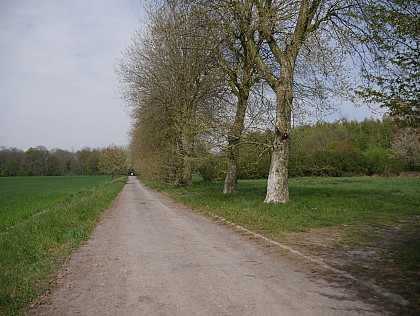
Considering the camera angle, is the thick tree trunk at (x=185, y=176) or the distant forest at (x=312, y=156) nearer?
the distant forest at (x=312, y=156)

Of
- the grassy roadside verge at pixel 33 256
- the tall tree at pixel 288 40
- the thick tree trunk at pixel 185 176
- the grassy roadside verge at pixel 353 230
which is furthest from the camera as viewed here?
the thick tree trunk at pixel 185 176

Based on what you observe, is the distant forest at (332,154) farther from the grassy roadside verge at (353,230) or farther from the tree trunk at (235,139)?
the grassy roadside verge at (353,230)

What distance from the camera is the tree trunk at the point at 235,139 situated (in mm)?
16203

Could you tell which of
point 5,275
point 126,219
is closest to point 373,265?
point 5,275

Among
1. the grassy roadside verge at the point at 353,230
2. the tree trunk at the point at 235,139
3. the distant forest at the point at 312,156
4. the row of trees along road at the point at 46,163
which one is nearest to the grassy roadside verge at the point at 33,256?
the grassy roadside verge at the point at 353,230

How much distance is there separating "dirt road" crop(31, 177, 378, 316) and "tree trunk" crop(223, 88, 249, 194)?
7949mm

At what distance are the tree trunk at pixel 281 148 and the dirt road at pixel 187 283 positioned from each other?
5.63m

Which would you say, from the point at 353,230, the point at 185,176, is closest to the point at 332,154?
the point at 185,176

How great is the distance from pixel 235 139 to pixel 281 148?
315cm

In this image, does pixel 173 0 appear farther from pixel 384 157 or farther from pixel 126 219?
pixel 384 157

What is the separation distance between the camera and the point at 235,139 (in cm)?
1677

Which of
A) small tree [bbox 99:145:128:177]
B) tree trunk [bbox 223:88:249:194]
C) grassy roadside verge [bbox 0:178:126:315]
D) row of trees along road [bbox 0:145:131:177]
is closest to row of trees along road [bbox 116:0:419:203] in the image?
tree trunk [bbox 223:88:249:194]

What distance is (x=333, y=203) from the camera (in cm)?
1404

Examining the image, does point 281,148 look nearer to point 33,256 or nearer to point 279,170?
point 279,170
